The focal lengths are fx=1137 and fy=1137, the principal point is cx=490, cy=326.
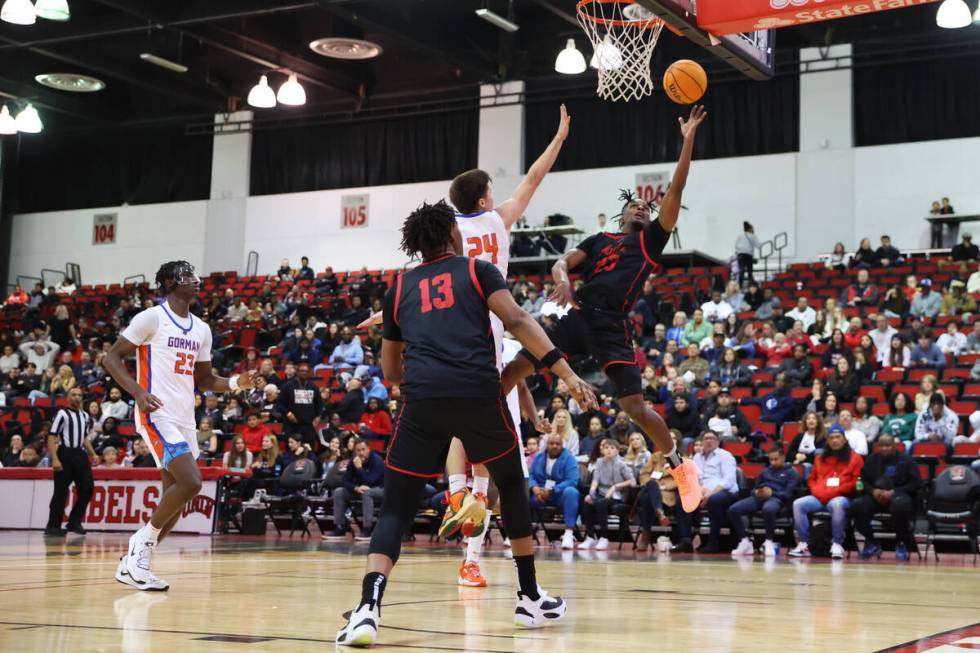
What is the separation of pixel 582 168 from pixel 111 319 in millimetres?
12314

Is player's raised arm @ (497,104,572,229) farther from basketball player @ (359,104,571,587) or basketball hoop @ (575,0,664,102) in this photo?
basketball hoop @ (575,0,664,102)

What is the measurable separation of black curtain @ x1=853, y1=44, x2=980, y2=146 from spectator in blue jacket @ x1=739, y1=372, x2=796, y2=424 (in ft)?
38.8

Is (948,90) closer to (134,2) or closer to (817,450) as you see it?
(817,450)

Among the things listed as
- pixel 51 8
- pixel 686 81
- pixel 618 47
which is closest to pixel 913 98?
pixel 618 47

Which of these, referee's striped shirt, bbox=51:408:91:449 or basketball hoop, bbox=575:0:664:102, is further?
referee's striped shirt, bbox=51:408:91:449

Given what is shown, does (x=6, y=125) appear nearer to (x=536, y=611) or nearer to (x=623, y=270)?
(x=623, y=270)

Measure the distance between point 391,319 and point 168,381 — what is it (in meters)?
2.63

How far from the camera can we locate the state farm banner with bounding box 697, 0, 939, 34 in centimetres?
830

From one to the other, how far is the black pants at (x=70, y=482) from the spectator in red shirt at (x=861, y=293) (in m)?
12.8

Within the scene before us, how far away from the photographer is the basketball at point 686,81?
8.31 m

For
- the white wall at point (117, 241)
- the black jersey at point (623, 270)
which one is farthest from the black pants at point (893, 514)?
the white wall at point (117, 241)

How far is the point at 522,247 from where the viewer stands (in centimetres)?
2652

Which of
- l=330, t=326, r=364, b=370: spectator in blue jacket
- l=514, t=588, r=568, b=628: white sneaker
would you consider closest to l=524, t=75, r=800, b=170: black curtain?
l=330, t=326, r=364, b=370: spectator in blue jacket

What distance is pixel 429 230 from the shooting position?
16.1 feet
